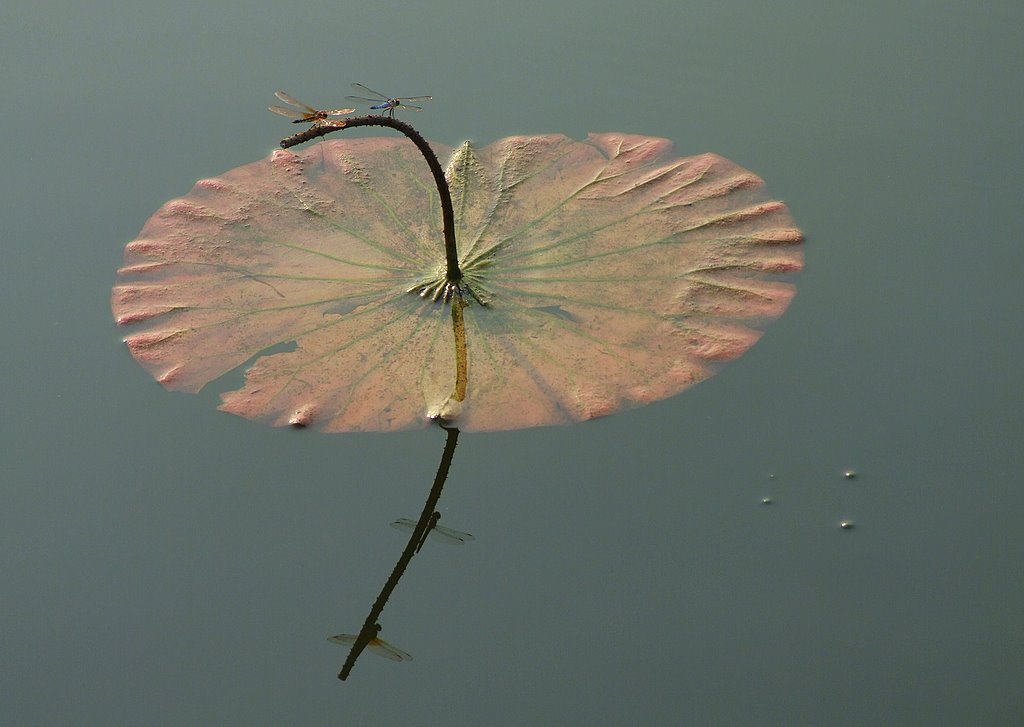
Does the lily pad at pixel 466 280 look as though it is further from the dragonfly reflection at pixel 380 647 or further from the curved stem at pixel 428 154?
the dragonfly reflection at pixel 380 647

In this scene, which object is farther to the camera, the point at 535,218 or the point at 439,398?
the point at 535,218

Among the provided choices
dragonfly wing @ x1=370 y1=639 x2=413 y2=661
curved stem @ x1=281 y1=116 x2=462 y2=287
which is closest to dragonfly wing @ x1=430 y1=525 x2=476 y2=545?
dragonfly wing @ x1=370 y1=639 x2=413 y2=661

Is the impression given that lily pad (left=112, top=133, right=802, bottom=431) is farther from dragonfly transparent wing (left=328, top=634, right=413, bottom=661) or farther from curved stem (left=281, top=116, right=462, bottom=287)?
dragonfly transparent wing (left=328, top=634, right=413, bottom=661)

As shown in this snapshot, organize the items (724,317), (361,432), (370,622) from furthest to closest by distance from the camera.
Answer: (724,317) → (361,432) → (370,622)

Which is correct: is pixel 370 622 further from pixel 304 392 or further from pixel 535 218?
pixel 535 218

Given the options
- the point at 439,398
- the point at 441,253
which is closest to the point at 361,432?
the point at 439,398

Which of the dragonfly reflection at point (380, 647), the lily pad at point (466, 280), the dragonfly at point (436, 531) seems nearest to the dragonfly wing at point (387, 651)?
the dragonfly reflection at point (380, 647)

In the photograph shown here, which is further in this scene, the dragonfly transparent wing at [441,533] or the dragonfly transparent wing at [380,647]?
the dragonfly transparent wing at [441,533]

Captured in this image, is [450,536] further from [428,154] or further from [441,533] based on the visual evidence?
[428,154]
